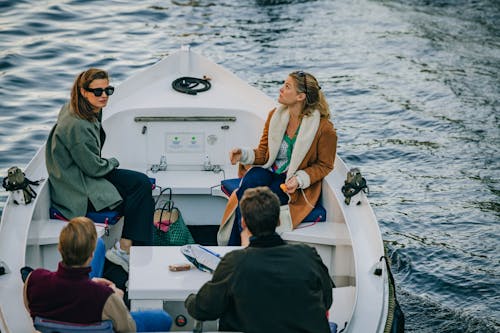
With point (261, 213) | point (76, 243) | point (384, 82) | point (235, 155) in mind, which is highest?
point (261, 213)

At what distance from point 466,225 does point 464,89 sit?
13.6 feet

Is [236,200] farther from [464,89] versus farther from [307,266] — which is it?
[464,89]

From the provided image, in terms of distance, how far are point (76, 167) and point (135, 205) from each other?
42 centimetres

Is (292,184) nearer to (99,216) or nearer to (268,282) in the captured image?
(99,216)

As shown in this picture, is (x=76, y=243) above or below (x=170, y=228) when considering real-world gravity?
above

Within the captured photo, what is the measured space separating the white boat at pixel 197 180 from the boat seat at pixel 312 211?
0.05m

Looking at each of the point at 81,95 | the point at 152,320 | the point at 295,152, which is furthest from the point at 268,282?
the point at 81,95

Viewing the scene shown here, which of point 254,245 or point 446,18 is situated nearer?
point 254,245

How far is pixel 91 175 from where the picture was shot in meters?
4.98

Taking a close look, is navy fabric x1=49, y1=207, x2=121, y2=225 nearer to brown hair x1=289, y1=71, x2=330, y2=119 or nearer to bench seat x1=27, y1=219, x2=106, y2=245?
bench seat x1=27, y1=219, x2=106, y2=245

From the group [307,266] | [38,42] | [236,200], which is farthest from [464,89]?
[307,266]

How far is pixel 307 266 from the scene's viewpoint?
3.32 meters

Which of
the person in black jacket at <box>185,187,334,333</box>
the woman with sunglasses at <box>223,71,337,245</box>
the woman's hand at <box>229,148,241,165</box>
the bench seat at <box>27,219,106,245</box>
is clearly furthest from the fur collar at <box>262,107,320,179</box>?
the person in black jacket at <box>185,187,334,333</box>

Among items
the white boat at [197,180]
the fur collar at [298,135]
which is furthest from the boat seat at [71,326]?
the fur collar at [298,135]
